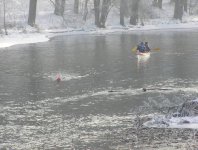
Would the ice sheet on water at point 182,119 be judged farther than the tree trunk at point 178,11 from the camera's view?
No

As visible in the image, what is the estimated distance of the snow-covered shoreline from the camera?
50.8 meters

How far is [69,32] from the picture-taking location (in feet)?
210

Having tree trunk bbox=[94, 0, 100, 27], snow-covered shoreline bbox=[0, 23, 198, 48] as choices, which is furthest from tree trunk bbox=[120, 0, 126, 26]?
tree trunk bbox=[94, 0, 100, 27]

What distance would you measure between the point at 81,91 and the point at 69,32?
40002mm

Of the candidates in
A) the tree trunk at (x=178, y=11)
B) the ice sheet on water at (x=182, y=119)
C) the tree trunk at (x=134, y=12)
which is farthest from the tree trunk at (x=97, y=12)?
the ice sheet on water at (x=182, y=119)

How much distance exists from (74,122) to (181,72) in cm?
1246

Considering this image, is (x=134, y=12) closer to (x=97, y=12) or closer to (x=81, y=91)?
(x=97, y=12)

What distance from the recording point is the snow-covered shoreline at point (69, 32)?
5084cm

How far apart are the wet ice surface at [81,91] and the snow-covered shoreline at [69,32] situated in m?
7.95

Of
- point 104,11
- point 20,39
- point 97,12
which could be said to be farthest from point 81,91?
point 104,11

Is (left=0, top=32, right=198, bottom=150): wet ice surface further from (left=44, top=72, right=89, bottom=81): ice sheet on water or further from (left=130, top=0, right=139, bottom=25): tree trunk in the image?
(left=130, top=0, right=139, bottom=25): tree trunk

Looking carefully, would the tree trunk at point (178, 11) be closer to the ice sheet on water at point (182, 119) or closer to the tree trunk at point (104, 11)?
the tree trunk at point (104, 11)

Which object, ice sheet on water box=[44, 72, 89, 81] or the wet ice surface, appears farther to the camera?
ice sheet on water box=[44, 72, 89, 81]

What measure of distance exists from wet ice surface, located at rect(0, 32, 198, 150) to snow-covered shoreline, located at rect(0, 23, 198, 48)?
7.95 metres
